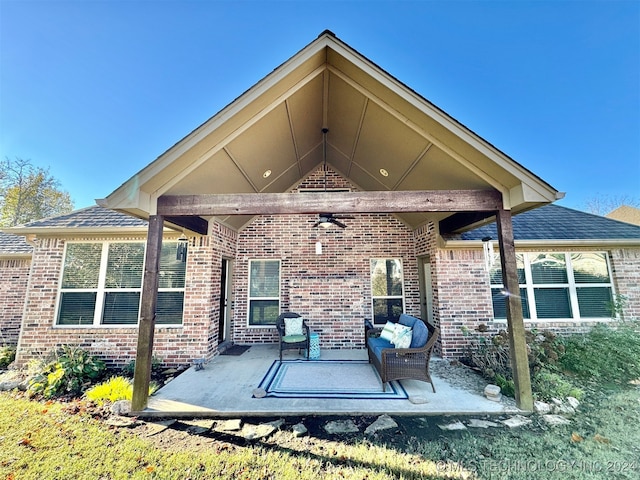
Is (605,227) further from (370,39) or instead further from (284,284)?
(284,284)

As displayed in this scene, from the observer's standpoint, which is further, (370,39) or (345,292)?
(370,39)

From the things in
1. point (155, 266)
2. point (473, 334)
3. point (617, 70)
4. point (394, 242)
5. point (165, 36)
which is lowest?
point (473, 334)

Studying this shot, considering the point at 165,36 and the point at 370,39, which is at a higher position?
the point at 165,36

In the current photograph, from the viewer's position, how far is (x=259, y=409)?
148 inches

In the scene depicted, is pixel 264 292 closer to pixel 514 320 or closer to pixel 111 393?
pixel 111 393

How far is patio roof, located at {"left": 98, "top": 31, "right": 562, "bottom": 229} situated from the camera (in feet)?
12.0

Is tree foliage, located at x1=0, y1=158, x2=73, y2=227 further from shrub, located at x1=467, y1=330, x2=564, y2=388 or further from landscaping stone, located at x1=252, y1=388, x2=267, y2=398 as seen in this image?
shrub, located at x1=467, y1=330, x2=564, y2=388

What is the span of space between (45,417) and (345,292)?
555cm

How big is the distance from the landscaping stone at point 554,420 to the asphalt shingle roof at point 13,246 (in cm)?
1086

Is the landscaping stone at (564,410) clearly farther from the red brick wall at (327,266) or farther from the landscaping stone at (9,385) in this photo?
the landscaping stone at (9,385)

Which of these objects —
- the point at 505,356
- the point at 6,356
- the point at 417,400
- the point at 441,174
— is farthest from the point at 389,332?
the point at 6,356

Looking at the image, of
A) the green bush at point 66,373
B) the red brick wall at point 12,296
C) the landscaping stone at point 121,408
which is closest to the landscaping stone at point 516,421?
the landscaping stone at point 121,408

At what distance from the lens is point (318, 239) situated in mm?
7508

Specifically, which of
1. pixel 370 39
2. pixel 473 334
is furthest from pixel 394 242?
pixel 370 39
